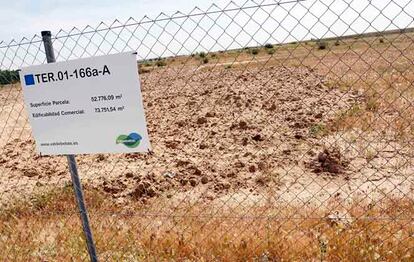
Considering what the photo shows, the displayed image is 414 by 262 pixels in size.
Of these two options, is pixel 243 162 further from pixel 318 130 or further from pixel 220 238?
pixel 220 238

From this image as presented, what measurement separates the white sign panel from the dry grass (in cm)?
106

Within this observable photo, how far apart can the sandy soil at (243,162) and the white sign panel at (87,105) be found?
1.84 metres

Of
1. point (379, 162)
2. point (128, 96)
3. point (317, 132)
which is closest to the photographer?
point (128, 96)

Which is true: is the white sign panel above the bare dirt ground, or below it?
above

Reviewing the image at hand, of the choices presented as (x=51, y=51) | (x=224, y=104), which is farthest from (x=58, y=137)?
(x=224, y=104)

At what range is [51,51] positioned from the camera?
3.01m

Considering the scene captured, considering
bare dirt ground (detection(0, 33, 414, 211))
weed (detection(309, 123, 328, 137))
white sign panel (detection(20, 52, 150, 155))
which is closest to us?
white sign panel (detection(20, 52, 150, 155))

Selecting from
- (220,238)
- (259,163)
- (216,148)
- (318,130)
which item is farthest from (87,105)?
(318,130)

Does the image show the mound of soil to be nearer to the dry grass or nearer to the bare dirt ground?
the bare dirt ground

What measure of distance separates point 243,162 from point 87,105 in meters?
4.95

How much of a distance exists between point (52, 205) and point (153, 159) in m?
2.56

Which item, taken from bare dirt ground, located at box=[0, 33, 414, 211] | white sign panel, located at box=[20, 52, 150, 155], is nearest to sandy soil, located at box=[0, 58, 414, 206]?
bare dirt ground, located at box=[0, 33, 414, 211]

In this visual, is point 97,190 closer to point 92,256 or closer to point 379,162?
point 92,256

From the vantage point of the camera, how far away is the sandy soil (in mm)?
6574
